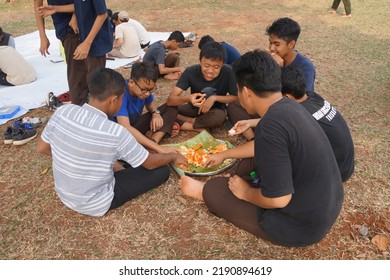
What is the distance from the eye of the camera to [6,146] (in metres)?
4.05

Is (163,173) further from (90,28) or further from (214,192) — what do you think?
(90,28)

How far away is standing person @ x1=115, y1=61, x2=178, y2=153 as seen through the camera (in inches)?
131

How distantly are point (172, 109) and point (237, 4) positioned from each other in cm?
918

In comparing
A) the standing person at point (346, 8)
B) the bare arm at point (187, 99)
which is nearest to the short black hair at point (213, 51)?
the bare arm at point (187, 99)

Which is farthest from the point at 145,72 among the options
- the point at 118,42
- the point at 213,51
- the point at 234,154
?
the point at 118,42

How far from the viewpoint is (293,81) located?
270 centimetres

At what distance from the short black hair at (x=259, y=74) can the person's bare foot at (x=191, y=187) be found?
1150mm

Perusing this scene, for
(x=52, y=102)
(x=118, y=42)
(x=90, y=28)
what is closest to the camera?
(x=90, y=28)

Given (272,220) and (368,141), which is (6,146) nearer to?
(272,220)

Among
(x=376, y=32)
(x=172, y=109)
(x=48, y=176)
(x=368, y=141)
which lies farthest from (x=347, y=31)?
(x=48, y=176)

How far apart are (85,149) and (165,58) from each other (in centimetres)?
413

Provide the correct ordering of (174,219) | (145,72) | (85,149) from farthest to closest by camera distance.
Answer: (145,72), (174,219), (85,149)

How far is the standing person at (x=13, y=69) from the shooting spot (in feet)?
17.7
